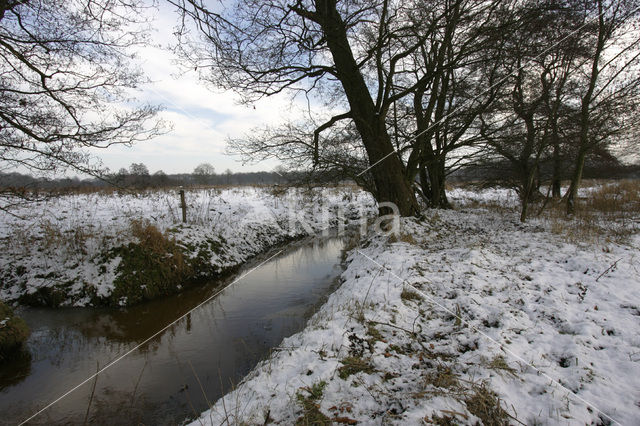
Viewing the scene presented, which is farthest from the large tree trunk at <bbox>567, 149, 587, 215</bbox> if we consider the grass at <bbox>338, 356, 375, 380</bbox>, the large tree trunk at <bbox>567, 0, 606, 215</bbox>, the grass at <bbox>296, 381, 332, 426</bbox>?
the grass at <bbox>296, 381, 332, 426</bbox>

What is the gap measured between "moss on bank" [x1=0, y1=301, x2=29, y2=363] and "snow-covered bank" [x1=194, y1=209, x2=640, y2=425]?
4182 millimetres

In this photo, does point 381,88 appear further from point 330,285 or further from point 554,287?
point 554,287

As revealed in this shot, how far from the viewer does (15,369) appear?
4.19 metres

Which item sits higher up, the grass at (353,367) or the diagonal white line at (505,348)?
the diagonal white line at (505,348)

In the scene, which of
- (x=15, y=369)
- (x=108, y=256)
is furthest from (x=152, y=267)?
(x=15, y=369)

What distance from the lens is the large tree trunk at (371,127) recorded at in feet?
25.0

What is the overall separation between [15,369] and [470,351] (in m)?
6.19

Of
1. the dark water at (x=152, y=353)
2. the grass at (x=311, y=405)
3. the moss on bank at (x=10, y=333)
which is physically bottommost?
the dark water at (x=152, y=353)

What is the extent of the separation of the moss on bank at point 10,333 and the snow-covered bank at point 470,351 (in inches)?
165

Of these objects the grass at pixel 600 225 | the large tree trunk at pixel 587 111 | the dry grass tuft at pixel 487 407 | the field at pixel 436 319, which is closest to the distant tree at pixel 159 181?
the field at pixel 436 319

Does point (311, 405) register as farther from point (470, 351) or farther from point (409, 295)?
point (409, 295)

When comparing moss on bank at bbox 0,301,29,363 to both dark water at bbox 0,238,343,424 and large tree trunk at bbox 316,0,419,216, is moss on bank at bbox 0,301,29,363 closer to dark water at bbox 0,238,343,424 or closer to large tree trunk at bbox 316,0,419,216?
dark water at bbox 0,238,343,424

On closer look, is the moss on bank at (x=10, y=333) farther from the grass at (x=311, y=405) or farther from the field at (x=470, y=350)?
the grass at (x=311, y=405)

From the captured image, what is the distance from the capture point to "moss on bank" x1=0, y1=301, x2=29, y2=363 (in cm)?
435
